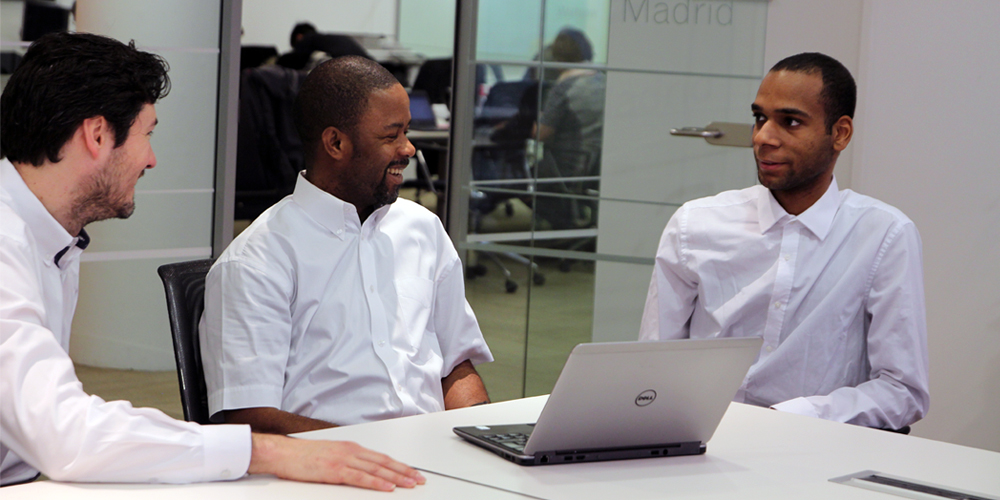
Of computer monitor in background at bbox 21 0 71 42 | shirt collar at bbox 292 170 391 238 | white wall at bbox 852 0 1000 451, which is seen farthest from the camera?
computer monitor in background at bbox 21 0 71 42

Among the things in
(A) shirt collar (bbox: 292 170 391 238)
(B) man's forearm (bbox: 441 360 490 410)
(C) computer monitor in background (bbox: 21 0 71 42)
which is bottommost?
(B) man's forearm (bbox: 441 360 490 410)

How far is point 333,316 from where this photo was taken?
2.13 meters

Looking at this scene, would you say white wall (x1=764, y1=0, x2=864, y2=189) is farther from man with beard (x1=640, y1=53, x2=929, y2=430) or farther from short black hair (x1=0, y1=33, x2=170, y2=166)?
short black hair (x1=0, y1=33, x2=170, y2=166)

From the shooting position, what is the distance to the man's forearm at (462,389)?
7.52 ft

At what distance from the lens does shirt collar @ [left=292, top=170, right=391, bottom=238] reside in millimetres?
2189

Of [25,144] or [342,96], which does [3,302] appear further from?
[342,96]

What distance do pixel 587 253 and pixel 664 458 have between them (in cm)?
233

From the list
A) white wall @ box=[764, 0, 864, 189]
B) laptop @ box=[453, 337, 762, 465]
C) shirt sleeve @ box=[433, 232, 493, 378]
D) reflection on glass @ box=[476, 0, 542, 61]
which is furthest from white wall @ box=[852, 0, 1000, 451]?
laptop @ box=[453, 337, 762, 465]

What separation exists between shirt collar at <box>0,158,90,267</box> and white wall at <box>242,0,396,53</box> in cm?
929

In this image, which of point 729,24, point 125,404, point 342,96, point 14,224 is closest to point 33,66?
point 14,224

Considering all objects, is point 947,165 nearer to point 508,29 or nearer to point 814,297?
point 814,297

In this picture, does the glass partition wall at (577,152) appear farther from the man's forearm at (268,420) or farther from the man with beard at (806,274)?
the man's forearm at (268,420)

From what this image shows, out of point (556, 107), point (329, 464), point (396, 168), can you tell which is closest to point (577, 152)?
Result: point (556, 107)

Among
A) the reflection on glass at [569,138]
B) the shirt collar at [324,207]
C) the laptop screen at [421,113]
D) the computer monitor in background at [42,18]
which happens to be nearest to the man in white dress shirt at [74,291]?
the shirt collar at [324,207]
